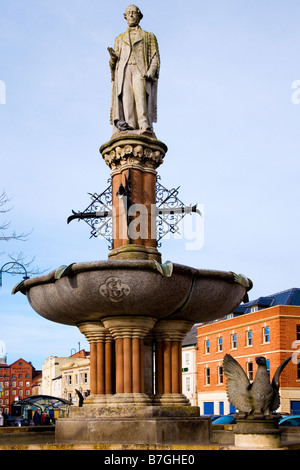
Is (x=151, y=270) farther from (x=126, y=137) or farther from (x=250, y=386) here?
(x=126, y=137)

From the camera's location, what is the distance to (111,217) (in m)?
13.9

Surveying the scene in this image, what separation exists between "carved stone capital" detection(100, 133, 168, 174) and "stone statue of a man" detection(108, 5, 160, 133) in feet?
1.62

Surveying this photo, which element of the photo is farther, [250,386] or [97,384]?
[97,384]

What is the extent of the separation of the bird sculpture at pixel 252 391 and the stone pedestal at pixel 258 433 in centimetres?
22

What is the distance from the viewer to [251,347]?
173ft

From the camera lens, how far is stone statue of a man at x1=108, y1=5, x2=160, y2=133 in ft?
45.5

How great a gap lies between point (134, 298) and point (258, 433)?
3.05 m

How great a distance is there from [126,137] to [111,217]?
1.75 metres

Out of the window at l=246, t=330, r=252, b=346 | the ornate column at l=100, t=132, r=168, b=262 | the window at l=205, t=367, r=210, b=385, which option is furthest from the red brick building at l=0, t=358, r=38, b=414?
the ornate column at l=100, t=132, r=168, b=262

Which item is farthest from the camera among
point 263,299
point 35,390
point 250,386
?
point 35,390

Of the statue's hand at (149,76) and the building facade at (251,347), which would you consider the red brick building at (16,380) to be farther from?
the statue's hand at (149,76)

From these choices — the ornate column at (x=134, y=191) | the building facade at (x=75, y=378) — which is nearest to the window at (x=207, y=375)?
the building facade at (x=75, y=378)
